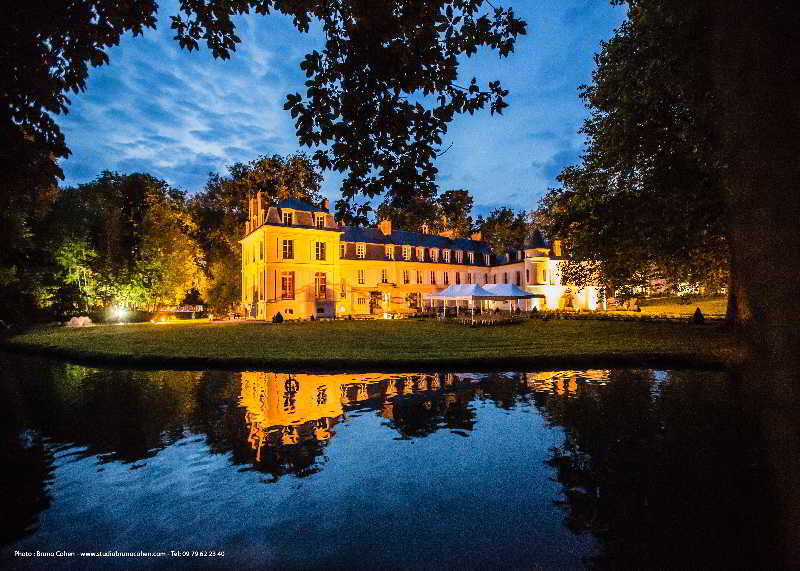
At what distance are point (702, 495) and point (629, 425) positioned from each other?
2692 millimetres

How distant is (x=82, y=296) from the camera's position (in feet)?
124

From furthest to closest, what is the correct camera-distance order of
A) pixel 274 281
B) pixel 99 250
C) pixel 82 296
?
pixel 99 250
pixel 82 296
pixel 274 281

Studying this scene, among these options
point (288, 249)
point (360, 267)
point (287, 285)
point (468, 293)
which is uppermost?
point (288, 249)

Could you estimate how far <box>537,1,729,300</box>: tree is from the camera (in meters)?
11.8

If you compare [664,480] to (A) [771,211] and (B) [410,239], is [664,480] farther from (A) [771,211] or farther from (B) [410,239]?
(B) [410,239]

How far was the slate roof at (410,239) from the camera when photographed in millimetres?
42116

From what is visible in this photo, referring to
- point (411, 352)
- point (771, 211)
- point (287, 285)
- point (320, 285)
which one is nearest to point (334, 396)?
point (411, 352)

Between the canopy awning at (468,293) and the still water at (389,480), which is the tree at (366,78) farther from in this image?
the canopy awning at (468,293)

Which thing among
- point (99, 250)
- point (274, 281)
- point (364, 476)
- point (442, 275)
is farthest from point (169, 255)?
point (364, 476)

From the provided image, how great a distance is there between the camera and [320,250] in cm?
3641

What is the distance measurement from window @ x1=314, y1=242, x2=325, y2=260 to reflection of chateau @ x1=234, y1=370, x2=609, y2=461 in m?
24.6

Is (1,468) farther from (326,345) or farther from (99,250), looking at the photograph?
(99,250)

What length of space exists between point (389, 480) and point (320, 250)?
32310 mm

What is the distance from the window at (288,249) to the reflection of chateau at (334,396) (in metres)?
23.3
